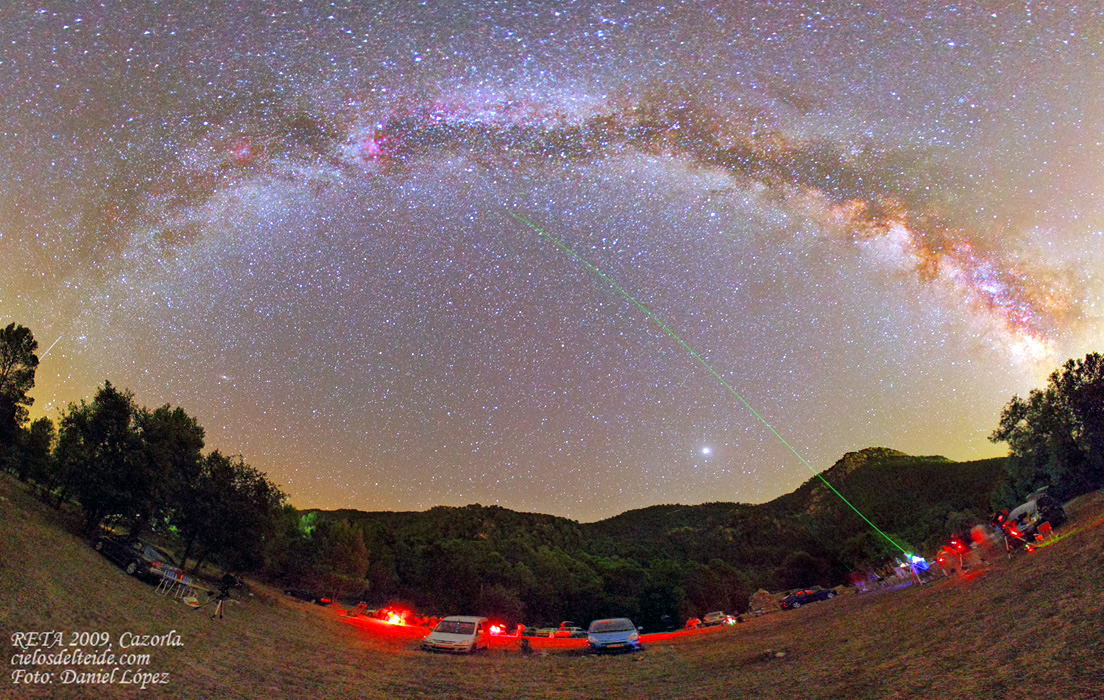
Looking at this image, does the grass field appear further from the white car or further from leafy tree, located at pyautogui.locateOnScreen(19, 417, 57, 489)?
leafy tree, located at pyautogui.locateOnScreen(19, 417, 57, 489)

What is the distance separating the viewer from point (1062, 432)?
55.3m

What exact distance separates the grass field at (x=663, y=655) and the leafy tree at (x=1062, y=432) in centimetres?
4370

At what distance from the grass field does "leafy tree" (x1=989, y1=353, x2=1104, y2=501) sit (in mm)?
43699

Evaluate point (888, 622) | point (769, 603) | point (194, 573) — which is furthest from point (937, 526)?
point (194, 573)

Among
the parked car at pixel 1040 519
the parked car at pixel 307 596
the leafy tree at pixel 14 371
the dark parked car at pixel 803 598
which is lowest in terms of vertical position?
the parked car at pixel 307 596

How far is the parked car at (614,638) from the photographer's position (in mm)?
22359

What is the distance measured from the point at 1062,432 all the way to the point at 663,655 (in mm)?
60005

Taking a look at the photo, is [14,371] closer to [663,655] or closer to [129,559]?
[129,559]

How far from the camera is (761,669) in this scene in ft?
48.4

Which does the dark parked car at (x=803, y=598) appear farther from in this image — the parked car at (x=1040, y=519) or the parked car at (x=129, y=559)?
the parked car at (x=129, y=559)

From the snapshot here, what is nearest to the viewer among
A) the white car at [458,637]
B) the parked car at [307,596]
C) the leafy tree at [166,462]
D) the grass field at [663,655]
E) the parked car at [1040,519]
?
the grass field at [663,655]

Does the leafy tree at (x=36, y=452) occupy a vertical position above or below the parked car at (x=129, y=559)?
above

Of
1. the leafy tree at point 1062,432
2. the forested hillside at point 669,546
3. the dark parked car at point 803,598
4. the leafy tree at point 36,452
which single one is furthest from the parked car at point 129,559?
the leafy tree at point 1062,432

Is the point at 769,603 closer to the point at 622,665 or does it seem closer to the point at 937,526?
the point at 622,665
